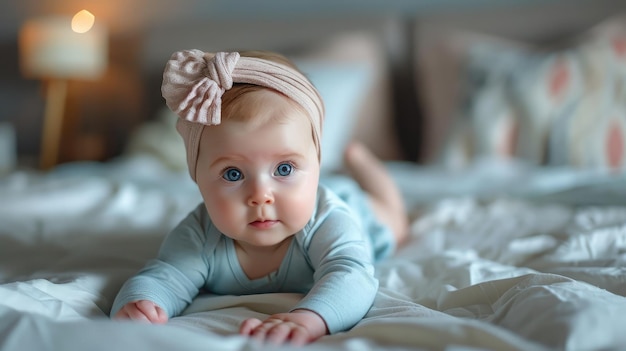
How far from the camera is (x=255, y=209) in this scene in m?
0.78

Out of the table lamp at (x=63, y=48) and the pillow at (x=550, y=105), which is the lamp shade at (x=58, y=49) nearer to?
the table lamp at (x=63, y=48)

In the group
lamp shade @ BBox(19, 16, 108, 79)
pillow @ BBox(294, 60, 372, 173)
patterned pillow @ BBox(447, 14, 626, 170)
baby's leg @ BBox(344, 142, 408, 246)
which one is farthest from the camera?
lamp shade @ BBox(19, 16, 108, 79)

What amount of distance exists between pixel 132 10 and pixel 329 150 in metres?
1.35

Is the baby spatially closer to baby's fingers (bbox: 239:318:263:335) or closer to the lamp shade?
baby's fingers (bbox: 239:318:263:335)

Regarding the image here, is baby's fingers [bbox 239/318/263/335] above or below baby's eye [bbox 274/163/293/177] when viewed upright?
below

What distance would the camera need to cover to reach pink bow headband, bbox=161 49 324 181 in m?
0.77

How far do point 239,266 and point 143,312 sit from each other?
17 cm

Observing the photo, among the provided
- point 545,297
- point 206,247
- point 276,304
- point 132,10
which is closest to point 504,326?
point 545,297

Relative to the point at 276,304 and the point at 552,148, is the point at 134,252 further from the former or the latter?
the point at 552,148

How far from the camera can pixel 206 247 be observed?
884 mm

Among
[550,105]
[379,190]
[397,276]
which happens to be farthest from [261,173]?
[550,105]

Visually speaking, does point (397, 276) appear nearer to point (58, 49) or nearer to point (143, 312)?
point (143, 312)

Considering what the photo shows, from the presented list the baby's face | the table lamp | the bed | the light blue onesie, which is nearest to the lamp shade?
the table lamp

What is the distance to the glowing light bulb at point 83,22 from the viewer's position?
253cm
